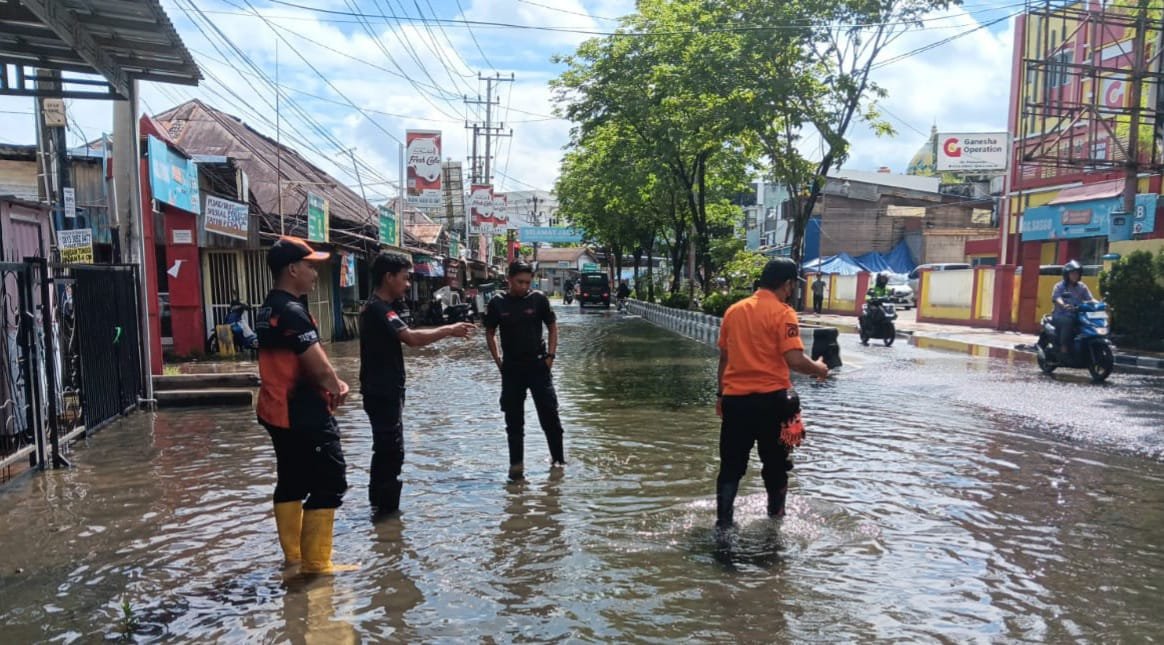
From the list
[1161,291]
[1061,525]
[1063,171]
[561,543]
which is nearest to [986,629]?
[1061,525]

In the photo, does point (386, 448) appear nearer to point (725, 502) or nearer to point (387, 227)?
point (725, 502)

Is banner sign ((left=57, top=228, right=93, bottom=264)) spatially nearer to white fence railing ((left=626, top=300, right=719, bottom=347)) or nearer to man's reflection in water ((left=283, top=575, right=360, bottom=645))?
man's reflection in water ((left=283, top=575, right=360, bottom=645))

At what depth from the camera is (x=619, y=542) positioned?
475 cm

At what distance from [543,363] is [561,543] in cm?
193

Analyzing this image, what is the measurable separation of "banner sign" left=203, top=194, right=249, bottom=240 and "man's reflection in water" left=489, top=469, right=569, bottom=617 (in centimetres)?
1208

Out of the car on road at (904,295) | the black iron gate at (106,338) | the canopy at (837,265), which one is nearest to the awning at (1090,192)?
the car on road at (904,295)

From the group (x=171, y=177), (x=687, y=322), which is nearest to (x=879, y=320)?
(x=687, y=322)

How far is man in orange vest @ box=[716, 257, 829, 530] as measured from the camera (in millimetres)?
4676

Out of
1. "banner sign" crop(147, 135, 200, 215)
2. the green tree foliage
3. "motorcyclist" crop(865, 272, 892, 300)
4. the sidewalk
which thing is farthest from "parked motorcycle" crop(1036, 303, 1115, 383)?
"banner sign" crop(147, 135, 200, 215)

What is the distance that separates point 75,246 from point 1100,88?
26835 mm

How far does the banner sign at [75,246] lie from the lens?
9.27m

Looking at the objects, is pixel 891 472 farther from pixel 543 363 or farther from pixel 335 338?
pixel 335 338

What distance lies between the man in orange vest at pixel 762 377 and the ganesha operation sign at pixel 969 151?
39180mm

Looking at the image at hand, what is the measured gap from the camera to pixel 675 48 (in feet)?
65.5
